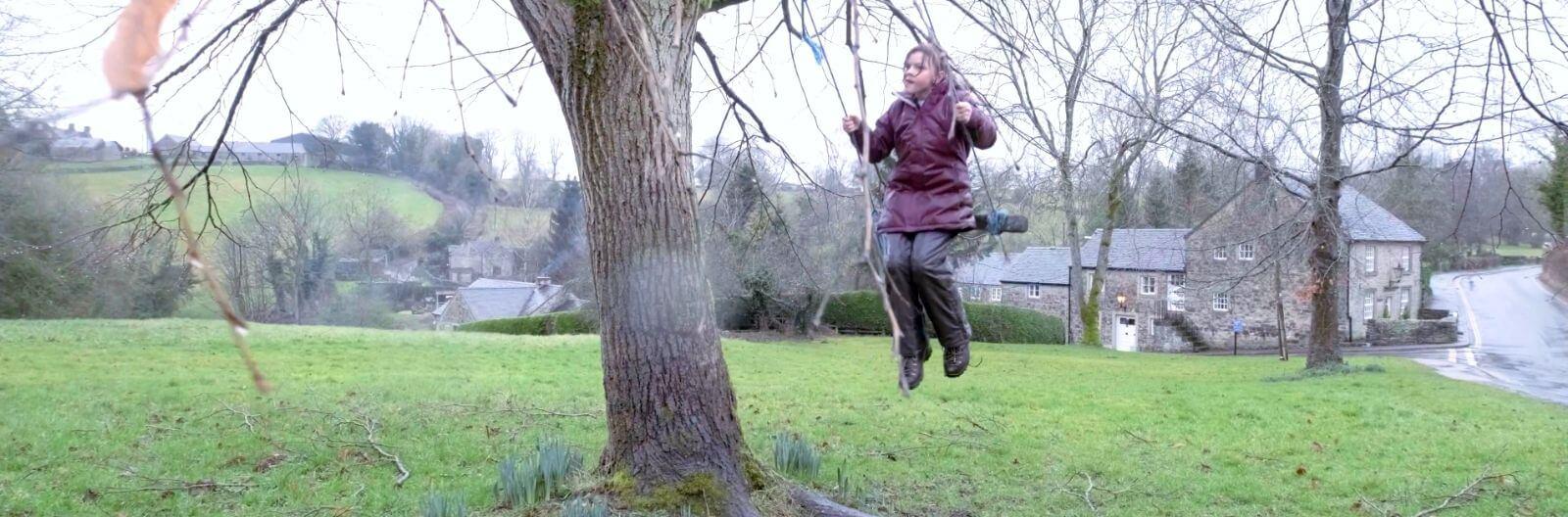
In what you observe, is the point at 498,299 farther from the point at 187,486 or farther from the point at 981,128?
the point at 981,128

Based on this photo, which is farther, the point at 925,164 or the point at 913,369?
the point at 913,369

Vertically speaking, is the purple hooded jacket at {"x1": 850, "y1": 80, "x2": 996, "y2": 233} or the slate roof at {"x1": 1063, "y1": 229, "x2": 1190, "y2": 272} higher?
the slate roof at {"x1": 1063, "y1": 229, "x2": 1190, "y2": 272}

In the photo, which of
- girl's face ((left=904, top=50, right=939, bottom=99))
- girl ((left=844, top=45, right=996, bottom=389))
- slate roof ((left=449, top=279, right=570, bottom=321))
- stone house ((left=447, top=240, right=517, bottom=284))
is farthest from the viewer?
slate roof ((left=449, top=279, right=570, bottom=321))

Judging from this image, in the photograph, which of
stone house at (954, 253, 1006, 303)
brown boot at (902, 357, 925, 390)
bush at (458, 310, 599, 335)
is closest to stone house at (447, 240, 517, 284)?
bush at (458, 310, 599, 335)

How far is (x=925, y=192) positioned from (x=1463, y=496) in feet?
18.7

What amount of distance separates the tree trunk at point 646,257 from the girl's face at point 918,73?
56.5 inches

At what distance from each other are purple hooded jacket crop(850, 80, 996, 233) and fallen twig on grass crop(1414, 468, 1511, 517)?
482 centimetres

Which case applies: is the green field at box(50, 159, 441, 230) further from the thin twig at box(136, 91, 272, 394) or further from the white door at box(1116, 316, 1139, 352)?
the white door at box(1116, 316, 1139, 352)

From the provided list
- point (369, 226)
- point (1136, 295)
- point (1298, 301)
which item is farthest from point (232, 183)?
point (1136, 295)

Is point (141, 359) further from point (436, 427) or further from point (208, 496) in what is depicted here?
point (208, 496)

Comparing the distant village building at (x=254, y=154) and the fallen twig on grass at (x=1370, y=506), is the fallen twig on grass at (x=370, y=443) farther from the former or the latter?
the fallen twig on grass at (x=1370, y=506)

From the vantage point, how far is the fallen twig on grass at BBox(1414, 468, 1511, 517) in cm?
683

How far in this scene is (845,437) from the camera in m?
8.95

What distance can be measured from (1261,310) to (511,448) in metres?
34.8
